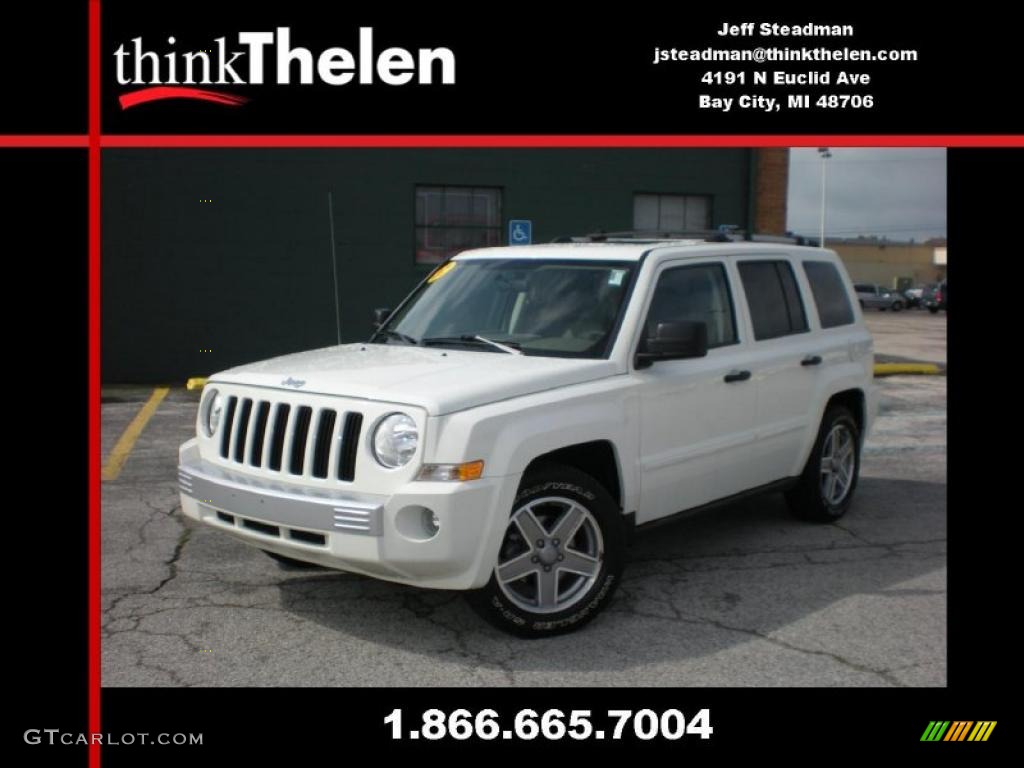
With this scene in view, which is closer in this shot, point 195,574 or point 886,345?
point 195,574

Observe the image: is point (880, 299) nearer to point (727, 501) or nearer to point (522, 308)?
point (727, 501)

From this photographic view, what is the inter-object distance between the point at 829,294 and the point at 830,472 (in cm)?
121

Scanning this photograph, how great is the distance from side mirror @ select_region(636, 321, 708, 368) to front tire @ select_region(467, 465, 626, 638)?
2.48ft

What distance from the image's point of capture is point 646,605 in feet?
18.3

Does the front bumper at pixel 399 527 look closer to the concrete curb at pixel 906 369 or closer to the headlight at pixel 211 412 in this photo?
the headlight at pixel 211 412

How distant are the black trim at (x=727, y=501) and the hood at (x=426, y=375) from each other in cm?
87

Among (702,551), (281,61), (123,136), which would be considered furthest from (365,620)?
(123,136)

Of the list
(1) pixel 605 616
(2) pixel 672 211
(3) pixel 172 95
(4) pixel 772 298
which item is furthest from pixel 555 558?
(2) pixel 672 211

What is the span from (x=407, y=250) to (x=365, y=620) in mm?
11047

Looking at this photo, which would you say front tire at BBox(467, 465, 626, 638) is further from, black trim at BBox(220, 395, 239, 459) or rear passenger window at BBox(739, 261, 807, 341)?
rear passenger window at BBox(739, 261, 807, 341)

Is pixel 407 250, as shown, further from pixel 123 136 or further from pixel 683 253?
pixel 683 253

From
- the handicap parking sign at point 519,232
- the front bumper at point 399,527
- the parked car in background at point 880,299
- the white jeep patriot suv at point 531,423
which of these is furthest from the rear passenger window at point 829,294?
the parked car in background at point 880,299

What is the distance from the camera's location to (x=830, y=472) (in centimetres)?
729

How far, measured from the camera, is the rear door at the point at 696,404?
5.66m
